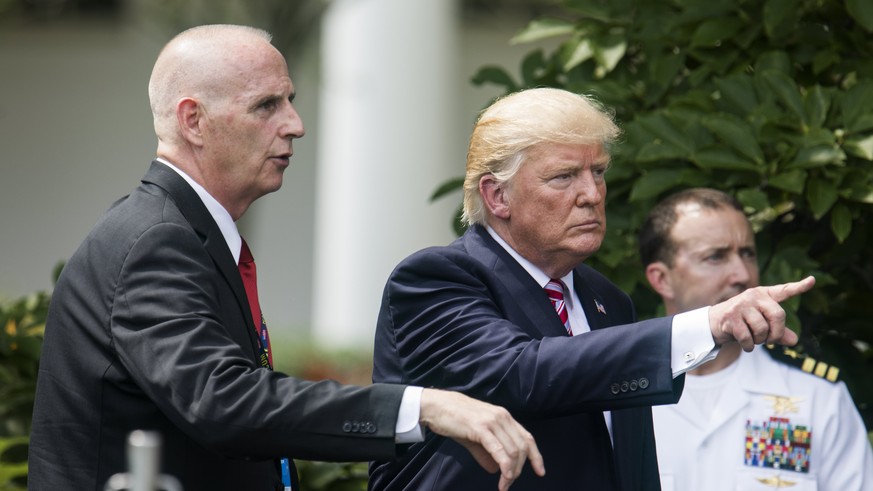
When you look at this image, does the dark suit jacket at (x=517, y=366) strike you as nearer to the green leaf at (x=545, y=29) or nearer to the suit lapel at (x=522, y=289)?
the suit lapel at (x=522, y=289)

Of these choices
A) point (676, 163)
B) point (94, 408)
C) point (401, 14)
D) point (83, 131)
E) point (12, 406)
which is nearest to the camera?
point (94, 408)

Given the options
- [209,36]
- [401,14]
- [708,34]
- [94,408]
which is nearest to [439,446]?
[94,408]

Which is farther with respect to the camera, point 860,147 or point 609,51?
point 609,51

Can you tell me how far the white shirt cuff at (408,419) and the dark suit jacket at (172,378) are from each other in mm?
14

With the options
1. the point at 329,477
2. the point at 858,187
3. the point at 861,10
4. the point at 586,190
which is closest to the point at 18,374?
the point at 329,477

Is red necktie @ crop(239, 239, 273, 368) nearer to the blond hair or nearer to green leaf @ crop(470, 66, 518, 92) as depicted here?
the blond hair

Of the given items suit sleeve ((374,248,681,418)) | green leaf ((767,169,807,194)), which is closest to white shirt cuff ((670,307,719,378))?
suit sleeve ((374,248,681,418))

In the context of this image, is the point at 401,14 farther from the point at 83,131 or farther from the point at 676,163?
the point at 676,163

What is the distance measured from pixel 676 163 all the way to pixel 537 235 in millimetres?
1287

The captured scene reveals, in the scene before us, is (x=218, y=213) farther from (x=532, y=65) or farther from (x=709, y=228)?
(x=532, y=65)

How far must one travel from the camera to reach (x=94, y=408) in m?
2.74

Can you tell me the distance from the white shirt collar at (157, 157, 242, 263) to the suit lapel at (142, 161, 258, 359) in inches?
1.1

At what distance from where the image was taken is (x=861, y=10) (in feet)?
13.7

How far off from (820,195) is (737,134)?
0.97 ft
